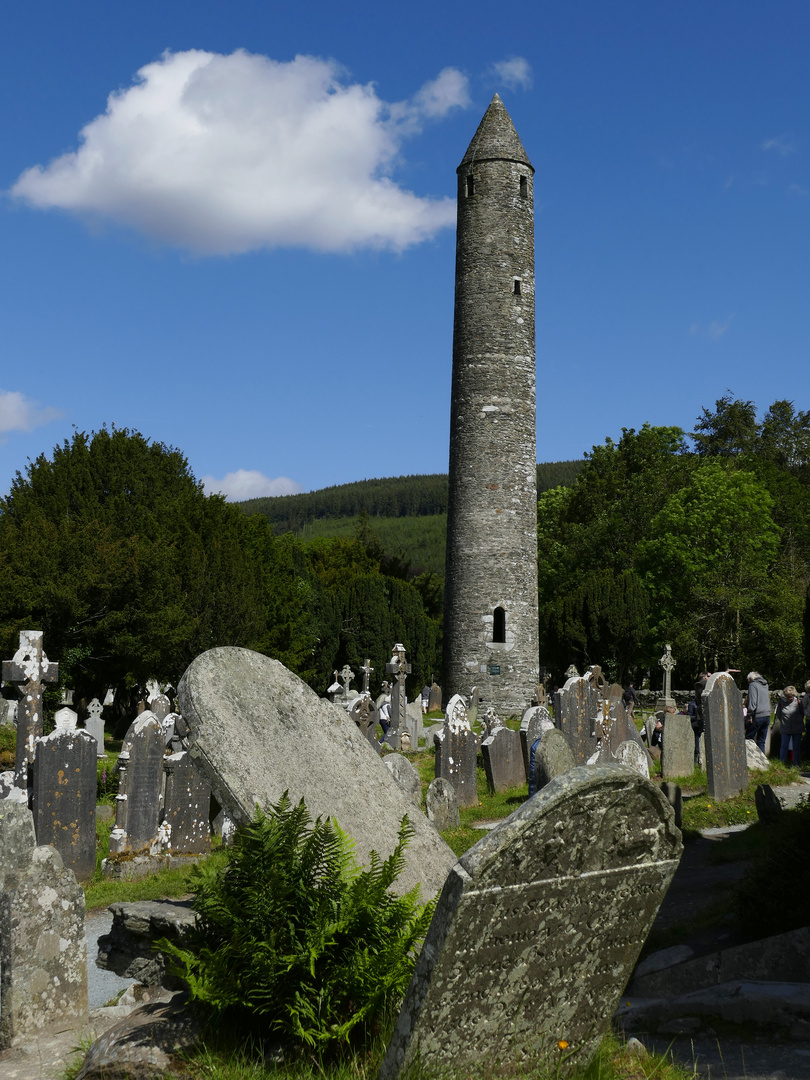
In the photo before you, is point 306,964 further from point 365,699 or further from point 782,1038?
point 365,699

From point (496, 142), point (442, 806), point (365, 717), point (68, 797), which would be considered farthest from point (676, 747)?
point (496, 142)

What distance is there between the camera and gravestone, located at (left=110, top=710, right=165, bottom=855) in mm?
9055

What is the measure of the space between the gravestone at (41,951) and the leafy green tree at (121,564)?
17.5 meters

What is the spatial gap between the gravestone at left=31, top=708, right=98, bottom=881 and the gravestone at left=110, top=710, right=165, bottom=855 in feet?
1.67

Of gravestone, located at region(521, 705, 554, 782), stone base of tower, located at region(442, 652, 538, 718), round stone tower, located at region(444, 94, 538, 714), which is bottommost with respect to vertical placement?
stone base of tower, located at region(442, 652, 538, 718)

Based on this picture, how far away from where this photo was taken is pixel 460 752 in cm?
1248

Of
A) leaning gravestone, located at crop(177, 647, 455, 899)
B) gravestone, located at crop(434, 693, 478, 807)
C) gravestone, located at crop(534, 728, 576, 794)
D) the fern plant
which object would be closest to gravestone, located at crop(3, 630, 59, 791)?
gravestone, located at crop(434, 693, 478, 807)

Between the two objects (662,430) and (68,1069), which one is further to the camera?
(662,430)

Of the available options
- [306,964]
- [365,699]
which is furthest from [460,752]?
[306,964]

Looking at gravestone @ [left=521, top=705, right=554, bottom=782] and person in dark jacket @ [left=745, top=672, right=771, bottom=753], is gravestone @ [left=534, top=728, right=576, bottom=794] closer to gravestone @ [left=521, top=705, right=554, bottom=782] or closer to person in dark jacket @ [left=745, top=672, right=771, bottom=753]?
gravestone @ [left=521, top=705, right=554, bottom=782]

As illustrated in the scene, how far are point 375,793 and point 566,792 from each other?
246 centimetres

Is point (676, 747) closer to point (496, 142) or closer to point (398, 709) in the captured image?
point (398, 709)

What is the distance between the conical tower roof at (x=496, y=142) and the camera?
27797 mm

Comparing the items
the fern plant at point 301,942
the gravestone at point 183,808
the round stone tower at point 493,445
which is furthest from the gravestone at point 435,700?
the fern plant at point 301,942
